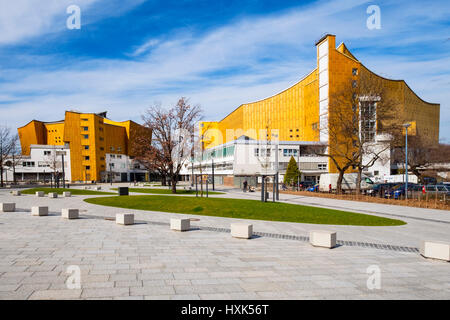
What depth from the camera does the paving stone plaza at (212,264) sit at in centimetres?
601

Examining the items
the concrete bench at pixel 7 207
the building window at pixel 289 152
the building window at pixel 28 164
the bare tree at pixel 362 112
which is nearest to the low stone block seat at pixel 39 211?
the concrete bench at pixel 7 207

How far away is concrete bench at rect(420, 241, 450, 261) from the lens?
8438 millimetres

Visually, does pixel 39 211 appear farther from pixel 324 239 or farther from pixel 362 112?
pixel 362 112

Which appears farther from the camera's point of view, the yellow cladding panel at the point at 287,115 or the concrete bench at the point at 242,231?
the yellow cladding panel at the point at 287,115

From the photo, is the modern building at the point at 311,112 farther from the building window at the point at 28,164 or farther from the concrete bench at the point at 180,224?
the building window at the point at 28,164

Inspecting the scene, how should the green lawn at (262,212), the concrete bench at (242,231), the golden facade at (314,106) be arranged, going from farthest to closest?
1. the golden facade at (314,106)
2. the green lawn at (262,212)
3. the concrete bench at (242,231)

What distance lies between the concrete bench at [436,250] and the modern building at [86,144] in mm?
68052

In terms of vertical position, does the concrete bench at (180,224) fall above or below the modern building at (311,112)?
below

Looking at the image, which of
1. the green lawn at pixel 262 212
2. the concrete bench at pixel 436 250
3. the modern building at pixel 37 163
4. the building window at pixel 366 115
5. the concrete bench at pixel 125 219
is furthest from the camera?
the modern building at pixel 37 163

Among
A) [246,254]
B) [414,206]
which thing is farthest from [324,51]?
[246,254]

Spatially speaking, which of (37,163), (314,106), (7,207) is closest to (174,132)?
(7,207)

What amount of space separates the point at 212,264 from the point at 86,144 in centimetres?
8151

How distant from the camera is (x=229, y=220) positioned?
15672 mm
